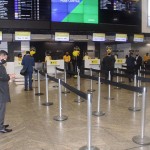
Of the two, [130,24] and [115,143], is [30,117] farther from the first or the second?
[130,24]

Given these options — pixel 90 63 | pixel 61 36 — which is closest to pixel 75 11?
pixel 61 36

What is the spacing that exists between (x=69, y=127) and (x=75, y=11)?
Answer: 16.3ft

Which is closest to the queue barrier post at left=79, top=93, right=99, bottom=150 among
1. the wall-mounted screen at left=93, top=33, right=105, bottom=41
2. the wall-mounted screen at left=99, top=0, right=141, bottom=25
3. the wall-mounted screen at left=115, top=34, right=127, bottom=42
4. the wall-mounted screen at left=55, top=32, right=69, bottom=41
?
the wall-mounted screen at left=99, top=0, right=141, bottom=25

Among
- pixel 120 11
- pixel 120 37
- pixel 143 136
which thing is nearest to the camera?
pixel 143 136

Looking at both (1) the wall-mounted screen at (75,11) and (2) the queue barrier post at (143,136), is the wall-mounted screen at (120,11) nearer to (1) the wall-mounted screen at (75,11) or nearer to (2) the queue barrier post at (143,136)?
(1) the wall-mounted screen at (75,11)

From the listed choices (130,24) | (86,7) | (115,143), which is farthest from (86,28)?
(115,143)

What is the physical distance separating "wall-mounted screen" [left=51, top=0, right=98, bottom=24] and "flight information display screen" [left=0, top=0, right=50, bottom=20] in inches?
11.6

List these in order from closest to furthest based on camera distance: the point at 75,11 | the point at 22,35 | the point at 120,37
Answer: the point at 75,11, the point at 22,35, the point at 120,37

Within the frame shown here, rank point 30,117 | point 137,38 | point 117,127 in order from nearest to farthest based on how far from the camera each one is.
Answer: point 117,127 < point 30,117 < point 137,38

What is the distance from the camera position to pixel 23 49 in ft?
51.0

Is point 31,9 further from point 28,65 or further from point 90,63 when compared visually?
point 90,63

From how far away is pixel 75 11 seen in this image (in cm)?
Answer: 871

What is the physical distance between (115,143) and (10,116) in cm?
299

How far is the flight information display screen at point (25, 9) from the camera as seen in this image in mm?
7730
